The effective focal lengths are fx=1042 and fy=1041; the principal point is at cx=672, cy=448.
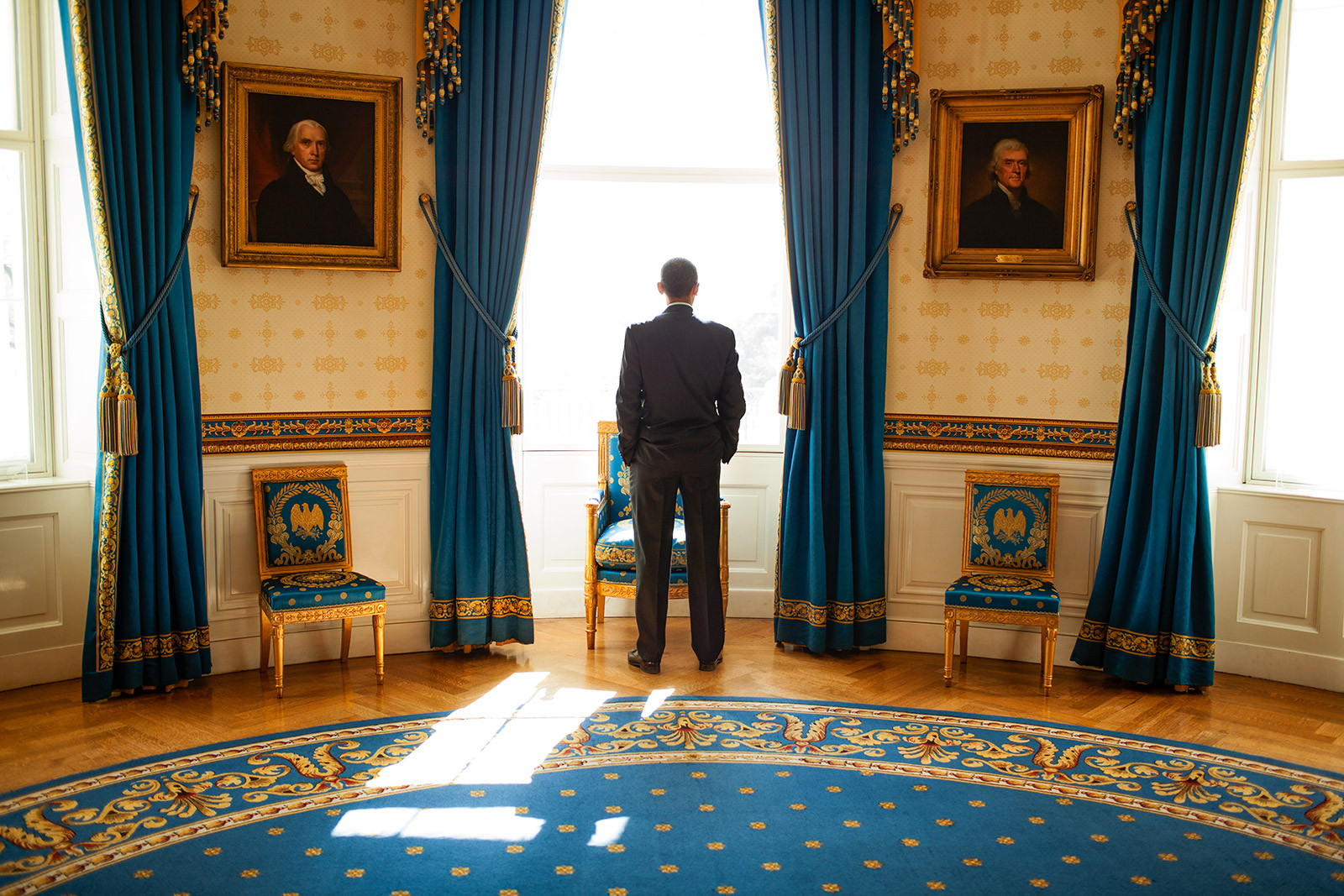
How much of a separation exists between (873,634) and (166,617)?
3230mm

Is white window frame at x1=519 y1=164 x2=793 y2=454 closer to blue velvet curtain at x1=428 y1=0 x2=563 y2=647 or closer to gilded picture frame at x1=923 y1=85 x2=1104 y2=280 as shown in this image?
blue velvet curtain at x1=428 y1=0 x2=563 y2=647

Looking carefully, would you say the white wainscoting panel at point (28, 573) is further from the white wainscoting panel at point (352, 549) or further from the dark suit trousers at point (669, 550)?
the dark suit trousers at point (669, 550)

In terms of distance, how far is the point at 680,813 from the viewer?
3.26 meters

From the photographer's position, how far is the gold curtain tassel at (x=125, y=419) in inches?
165

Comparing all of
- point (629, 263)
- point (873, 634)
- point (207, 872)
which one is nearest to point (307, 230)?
point (629, 263)

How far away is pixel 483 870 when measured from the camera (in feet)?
9.44

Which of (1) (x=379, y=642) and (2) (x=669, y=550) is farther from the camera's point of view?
(2) (x=669, y=550)

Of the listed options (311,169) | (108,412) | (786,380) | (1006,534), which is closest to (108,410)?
(108,412)

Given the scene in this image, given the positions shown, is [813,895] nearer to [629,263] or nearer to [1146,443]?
[1146,443]

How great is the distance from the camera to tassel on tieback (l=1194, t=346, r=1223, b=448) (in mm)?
4547

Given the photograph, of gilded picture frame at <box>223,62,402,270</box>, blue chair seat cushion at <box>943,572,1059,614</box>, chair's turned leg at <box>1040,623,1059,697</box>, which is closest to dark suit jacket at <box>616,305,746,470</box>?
blue chair seat cushion at <box>943,572,1059,614</box>

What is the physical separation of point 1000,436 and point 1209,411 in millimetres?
928

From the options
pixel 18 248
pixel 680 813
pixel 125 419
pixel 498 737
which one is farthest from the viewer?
pixel 18 248

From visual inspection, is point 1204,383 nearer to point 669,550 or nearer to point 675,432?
point 675,432
